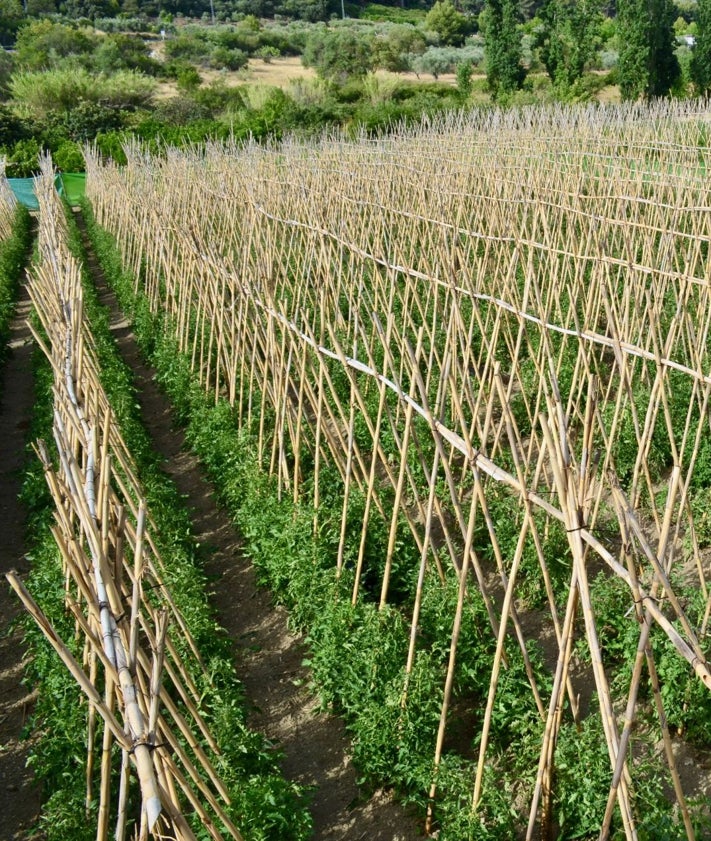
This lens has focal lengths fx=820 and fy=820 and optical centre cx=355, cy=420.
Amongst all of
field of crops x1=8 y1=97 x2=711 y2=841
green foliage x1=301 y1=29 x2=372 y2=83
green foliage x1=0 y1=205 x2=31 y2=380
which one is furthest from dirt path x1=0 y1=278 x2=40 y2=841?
green foliage x1=301 y1=29 x2=372 y2=83

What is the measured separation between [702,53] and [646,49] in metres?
2.08

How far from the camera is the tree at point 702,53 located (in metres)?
24.9

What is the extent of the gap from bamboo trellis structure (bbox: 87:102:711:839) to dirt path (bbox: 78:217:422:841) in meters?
0.43

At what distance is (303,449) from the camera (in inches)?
218

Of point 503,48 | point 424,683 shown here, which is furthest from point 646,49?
point 424,683

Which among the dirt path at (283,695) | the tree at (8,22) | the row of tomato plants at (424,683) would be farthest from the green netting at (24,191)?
the tree at (8,22)

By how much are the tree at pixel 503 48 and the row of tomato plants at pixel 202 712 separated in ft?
85.6

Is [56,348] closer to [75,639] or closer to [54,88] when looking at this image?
[75,639]

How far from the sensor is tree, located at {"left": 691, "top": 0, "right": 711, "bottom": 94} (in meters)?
24.9

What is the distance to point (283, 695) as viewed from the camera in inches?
154

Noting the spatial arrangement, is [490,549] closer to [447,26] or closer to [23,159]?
[23,159]

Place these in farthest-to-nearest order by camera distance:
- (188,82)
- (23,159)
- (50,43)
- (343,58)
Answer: (50,43), (343,58), (188,82), (23,159)

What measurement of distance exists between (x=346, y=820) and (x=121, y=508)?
67.6 inches

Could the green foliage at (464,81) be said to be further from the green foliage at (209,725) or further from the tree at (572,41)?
the green foliage at (209,725)
